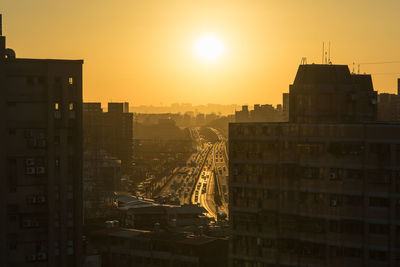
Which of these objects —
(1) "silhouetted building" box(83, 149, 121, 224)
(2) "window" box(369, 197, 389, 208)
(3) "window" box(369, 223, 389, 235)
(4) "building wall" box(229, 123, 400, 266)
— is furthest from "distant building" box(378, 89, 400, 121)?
(3) "window" box(369, 223, 389, 235)

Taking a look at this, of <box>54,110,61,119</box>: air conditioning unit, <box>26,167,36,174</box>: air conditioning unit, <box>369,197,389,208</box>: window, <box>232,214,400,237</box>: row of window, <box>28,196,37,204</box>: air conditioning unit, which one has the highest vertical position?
<box>54,110,61,119</box>: air conditioning unit

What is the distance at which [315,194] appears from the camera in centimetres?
2139

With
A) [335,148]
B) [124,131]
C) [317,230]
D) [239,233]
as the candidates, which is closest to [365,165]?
[335,148]

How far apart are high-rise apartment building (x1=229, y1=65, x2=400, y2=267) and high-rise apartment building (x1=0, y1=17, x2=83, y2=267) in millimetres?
7027

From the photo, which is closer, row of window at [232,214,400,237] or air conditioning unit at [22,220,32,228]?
air conditioning unit at [22,220,32,228]

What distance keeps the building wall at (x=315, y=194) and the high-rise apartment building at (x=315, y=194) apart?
3 centimetres

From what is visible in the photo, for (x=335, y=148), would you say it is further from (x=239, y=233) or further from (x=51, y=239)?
(x=51, y=239)

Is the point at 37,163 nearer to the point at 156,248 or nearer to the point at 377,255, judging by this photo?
the point at 377,255

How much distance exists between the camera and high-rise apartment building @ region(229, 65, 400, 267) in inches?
795

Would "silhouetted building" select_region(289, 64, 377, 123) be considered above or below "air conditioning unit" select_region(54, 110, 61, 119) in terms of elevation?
above

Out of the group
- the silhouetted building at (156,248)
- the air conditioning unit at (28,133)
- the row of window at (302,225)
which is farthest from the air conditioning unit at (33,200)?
the silhouetted building at (156,248)

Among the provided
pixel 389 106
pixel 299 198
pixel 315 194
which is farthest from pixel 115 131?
pixel 315 194

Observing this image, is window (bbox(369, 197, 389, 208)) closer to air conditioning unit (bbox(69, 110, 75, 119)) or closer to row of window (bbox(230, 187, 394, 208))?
row of window (bbox(230, 187, 394, 208))

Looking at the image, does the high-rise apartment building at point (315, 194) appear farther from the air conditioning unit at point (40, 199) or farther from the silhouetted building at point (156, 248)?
the air conditioning unit at point (40, 199)
